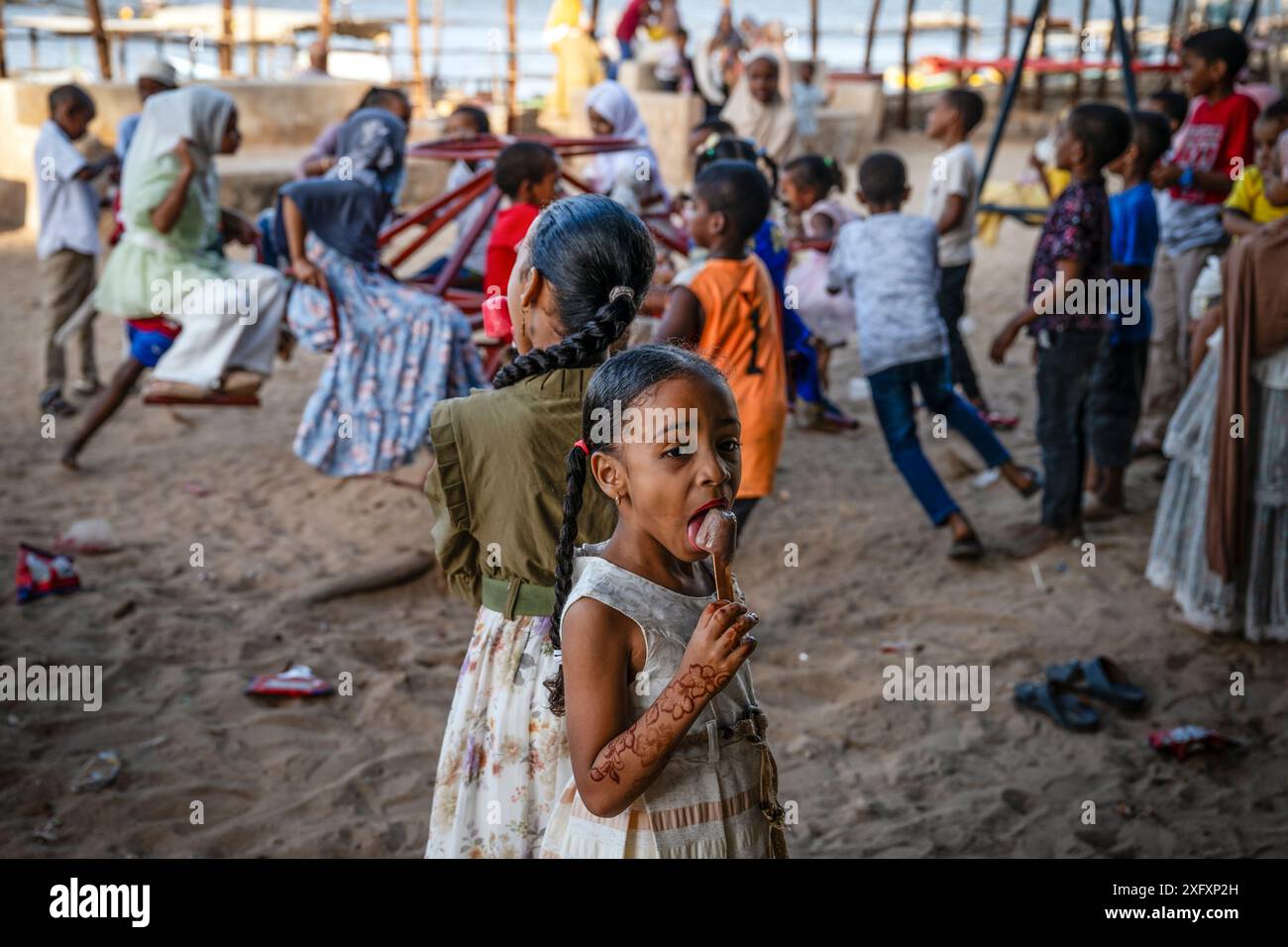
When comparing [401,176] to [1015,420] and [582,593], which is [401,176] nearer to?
[1015,420]

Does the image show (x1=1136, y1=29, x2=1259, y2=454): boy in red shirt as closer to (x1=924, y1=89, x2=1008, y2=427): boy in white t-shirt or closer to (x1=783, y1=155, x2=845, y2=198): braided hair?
(x1=924, y1=89, x2=1008, y2=427): boy in white t-shirt

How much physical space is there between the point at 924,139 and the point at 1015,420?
11.2 meters

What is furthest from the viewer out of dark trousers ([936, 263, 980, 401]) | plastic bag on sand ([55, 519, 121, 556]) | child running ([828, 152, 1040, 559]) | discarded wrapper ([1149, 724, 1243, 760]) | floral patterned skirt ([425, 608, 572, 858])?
dark trousers ([936, 263, 980, 401])

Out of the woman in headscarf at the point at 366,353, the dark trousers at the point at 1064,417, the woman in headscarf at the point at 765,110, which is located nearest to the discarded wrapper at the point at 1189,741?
the dark trousers at the point at 1064,417

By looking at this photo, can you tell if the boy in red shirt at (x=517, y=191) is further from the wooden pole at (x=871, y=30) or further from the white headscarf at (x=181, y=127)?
the wooden pole at (x=871, y=30)

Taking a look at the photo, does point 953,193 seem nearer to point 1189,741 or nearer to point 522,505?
point 1189,741

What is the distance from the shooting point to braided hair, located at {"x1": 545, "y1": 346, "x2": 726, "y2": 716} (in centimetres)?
158

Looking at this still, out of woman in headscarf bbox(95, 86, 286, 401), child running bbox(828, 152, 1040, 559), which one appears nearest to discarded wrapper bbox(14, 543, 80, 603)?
woman in headscarf bbox(95, 86, 286, 401)

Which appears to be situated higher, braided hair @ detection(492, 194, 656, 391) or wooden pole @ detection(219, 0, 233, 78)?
wooden pole @ detection(219, 0, 233, 78)

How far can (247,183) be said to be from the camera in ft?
35.1

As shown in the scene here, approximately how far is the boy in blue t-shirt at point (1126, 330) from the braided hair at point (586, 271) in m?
3.37

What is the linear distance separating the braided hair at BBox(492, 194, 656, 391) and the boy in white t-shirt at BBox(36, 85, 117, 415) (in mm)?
5413

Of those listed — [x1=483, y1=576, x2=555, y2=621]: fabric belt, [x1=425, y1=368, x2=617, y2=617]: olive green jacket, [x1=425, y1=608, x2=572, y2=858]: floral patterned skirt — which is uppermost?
[x1=425, y1=368, x2=617, y2=617]: olive green jacket

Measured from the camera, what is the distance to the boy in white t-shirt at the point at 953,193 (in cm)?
577
